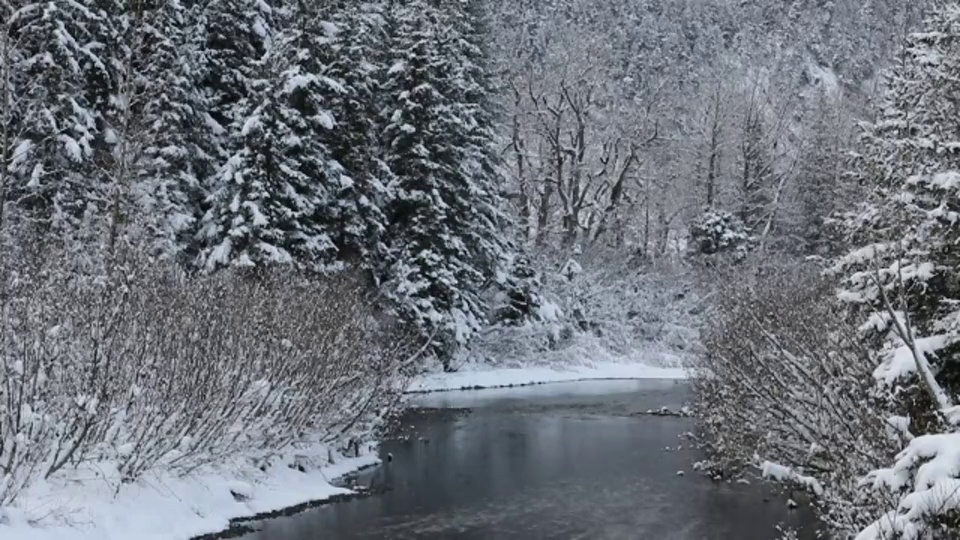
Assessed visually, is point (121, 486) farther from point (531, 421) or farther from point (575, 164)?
point (575, 164)

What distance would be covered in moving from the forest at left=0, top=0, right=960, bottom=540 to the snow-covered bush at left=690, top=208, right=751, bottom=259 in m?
0.14

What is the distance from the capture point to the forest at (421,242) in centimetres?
1006

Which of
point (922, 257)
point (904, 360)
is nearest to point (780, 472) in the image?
point (922, 257)

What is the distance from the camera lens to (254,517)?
1327 centimetres

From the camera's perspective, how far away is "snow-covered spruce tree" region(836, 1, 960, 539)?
5.48 metres

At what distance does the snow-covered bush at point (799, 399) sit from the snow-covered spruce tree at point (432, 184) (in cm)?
1004

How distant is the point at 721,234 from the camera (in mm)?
42938

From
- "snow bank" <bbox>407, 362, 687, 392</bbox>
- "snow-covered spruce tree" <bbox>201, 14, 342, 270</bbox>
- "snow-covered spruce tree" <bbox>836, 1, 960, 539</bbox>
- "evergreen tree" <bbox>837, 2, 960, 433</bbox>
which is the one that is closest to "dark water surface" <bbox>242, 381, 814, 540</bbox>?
"snow-covered spruce tree" <bbox>836, 1, 960, 539</bbox>

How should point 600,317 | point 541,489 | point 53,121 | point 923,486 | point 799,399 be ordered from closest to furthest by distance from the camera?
point 923,486, point 799,399, point 541,489, point 53,121, point 600,317

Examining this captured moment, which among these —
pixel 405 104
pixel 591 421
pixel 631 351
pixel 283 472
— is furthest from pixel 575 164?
pixel 283 472

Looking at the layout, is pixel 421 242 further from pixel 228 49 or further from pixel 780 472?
pixel 780 472

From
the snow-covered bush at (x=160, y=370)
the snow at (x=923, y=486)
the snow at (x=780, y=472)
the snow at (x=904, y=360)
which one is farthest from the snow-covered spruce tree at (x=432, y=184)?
the snow at (x=923, y=486)

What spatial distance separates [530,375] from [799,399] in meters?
22.2

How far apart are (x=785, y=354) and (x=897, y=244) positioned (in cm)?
203
